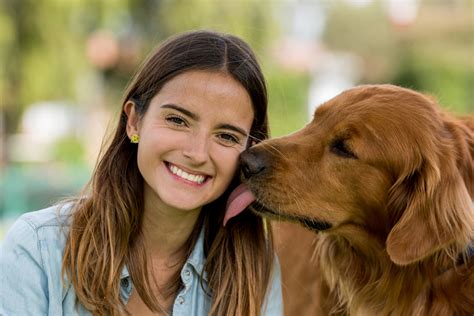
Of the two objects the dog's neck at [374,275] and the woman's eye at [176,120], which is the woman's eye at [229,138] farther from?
the dog's neck at [374,275]

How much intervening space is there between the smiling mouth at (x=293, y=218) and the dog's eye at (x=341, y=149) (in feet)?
1.06

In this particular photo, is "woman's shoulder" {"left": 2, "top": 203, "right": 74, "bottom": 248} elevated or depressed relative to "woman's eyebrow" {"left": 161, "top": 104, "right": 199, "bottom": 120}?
depressed

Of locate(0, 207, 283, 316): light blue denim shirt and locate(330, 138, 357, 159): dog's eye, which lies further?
locate(330, 138, 357, 159): dog's eye

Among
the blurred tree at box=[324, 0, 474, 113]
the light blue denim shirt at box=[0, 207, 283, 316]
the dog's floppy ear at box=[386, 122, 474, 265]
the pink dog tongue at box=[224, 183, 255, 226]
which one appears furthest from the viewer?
the blurred tree at box=[324, 0, 474, 113]

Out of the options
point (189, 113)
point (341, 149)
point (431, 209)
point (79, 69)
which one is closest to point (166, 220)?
point (189, 113)

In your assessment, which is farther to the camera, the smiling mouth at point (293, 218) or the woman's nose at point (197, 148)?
the smiling mouth at point (293, 218)

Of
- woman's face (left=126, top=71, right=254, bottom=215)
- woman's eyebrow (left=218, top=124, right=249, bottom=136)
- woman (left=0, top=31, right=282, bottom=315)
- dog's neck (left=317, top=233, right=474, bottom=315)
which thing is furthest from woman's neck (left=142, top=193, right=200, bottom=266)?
dog's neck (left=317, top=233, right=474, bottom=315)

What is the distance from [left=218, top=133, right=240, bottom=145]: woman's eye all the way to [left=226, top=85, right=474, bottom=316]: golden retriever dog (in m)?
0.10

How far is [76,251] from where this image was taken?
3438 mm

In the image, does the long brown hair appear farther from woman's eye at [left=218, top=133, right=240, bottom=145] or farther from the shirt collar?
woman's eye at [left=218, top=133, right=240, bottom=145]

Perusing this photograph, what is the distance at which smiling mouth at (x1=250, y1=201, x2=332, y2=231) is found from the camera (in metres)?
3.47

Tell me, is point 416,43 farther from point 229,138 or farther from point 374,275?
point 229,138

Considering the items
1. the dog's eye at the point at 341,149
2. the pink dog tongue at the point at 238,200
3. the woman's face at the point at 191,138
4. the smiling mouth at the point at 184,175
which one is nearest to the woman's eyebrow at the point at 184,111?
the woman's face at the point at 191,138

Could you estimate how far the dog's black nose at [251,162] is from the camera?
3445 millimetres
